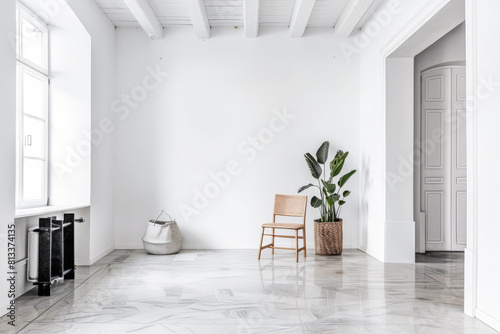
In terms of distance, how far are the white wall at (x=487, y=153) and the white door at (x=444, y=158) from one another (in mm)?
2771

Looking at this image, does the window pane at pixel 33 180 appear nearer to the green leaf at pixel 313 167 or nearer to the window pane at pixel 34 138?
the window pane at pixel 34 138

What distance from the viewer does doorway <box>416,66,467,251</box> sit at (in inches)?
225

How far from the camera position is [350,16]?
5.22m

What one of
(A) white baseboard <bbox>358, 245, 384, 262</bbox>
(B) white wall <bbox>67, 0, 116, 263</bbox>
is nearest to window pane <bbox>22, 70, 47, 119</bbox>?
(B) white wall <bbox>67, 0, 116, 263</bbox>

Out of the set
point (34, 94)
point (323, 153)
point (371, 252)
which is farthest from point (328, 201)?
point (34, 94)

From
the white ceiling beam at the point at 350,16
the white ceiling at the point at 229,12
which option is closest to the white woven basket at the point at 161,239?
the white ceiling at the point at 229,12

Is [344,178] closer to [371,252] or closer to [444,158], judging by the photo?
[371,252]

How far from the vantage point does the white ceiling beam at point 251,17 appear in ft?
16.0

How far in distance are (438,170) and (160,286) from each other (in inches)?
155

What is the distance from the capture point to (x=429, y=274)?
4.44 metres

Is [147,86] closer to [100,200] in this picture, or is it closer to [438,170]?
[100,200]

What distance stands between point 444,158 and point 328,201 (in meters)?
1.71

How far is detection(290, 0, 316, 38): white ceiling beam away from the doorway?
182 cm

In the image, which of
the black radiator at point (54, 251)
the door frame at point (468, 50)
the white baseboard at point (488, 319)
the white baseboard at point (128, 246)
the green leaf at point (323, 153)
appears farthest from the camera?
the white baseboard at point (128, 246)
